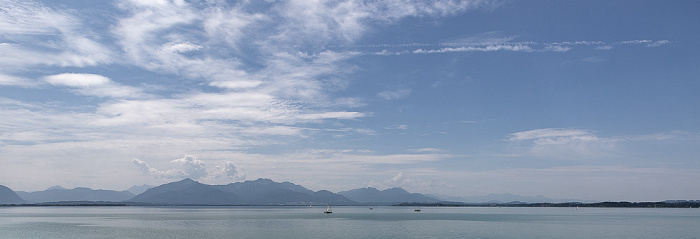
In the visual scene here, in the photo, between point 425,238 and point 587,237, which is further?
point 587,237

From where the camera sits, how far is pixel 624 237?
91062 mm

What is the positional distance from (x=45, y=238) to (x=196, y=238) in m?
27.2

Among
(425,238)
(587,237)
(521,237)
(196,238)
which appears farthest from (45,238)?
(587,237)

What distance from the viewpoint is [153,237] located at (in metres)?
90.2

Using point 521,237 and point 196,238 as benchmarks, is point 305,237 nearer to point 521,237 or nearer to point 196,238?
point 196,238

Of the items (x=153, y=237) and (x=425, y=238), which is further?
(x=153, y=237)

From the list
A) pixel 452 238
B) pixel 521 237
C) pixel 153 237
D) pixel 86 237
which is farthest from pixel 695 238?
pixel 86 237

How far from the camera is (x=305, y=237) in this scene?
8869 cm

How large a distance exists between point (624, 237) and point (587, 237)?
23.3 ft

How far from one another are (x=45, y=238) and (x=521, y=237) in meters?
84.9

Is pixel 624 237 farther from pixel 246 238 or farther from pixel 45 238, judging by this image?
pixel 45 238

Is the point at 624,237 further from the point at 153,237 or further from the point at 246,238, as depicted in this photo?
the point at 153,237

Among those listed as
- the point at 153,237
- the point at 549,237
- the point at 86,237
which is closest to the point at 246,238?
the point at 153,237

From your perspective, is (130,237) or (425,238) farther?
(130,237)
